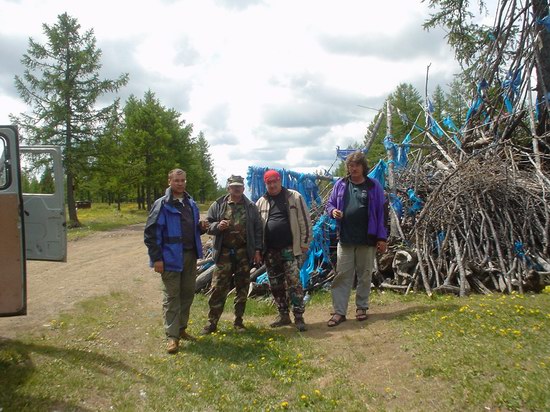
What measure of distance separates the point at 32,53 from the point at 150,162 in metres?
9.82

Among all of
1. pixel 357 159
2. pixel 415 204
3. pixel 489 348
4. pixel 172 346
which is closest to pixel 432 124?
pixel 415 204

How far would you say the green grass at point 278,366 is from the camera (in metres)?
3.58

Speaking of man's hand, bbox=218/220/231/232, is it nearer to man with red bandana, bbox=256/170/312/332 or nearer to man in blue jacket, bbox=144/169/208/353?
man in blue jacket, bbox=144/169/208/353

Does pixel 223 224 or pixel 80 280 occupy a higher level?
pixel 223 224

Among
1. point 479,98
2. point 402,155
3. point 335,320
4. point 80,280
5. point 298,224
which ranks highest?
point 479,98

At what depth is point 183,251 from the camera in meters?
5.43

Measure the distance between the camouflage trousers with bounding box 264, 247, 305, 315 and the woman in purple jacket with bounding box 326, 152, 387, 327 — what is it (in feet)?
1.74

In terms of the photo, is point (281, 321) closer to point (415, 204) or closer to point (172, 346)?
point (172, 346)

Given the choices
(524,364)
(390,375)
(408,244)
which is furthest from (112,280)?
(524,364)

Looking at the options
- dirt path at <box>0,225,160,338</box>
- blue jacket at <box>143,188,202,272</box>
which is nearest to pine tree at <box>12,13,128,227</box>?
dirt path at <box>0,225,160,338</box>

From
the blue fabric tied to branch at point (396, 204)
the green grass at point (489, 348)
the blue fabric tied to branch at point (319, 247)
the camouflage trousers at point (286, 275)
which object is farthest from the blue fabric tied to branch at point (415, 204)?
the camouflage trousers at point (286, 275)

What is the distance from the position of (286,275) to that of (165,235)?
1.76 metres

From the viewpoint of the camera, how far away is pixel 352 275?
5.97 metres

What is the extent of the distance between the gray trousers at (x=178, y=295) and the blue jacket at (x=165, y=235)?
179mm
